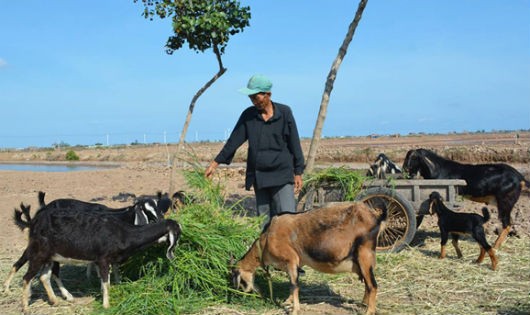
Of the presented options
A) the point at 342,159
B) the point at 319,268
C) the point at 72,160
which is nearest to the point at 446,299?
the point at 319,268

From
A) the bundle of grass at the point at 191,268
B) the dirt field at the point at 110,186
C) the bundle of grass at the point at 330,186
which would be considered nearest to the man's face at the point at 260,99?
the dirt field at the point at 110,186

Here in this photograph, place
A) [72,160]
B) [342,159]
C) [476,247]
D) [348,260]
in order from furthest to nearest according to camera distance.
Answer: [72,160] → [342,159] → [476,247] → [348,260]

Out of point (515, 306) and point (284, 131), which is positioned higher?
point (284, 131)

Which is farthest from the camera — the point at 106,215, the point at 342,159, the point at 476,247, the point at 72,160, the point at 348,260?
the point at 72,160

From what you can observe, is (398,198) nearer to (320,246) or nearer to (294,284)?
(320,246)

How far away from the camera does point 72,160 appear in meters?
44.0

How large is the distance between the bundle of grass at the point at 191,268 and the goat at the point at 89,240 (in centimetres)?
25

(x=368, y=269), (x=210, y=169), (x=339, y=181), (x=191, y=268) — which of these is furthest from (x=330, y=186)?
(x=191, y=268)

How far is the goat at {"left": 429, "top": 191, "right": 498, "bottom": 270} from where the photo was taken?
24.6 ft

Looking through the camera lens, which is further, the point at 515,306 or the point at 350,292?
the point at 350,292

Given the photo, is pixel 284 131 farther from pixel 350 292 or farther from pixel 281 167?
pixel 350 292

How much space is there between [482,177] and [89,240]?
21.2ft

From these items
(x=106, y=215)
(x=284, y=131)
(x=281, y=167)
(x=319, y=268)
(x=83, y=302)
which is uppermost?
(x=284, y=131)

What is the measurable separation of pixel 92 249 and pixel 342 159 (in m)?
24.9
